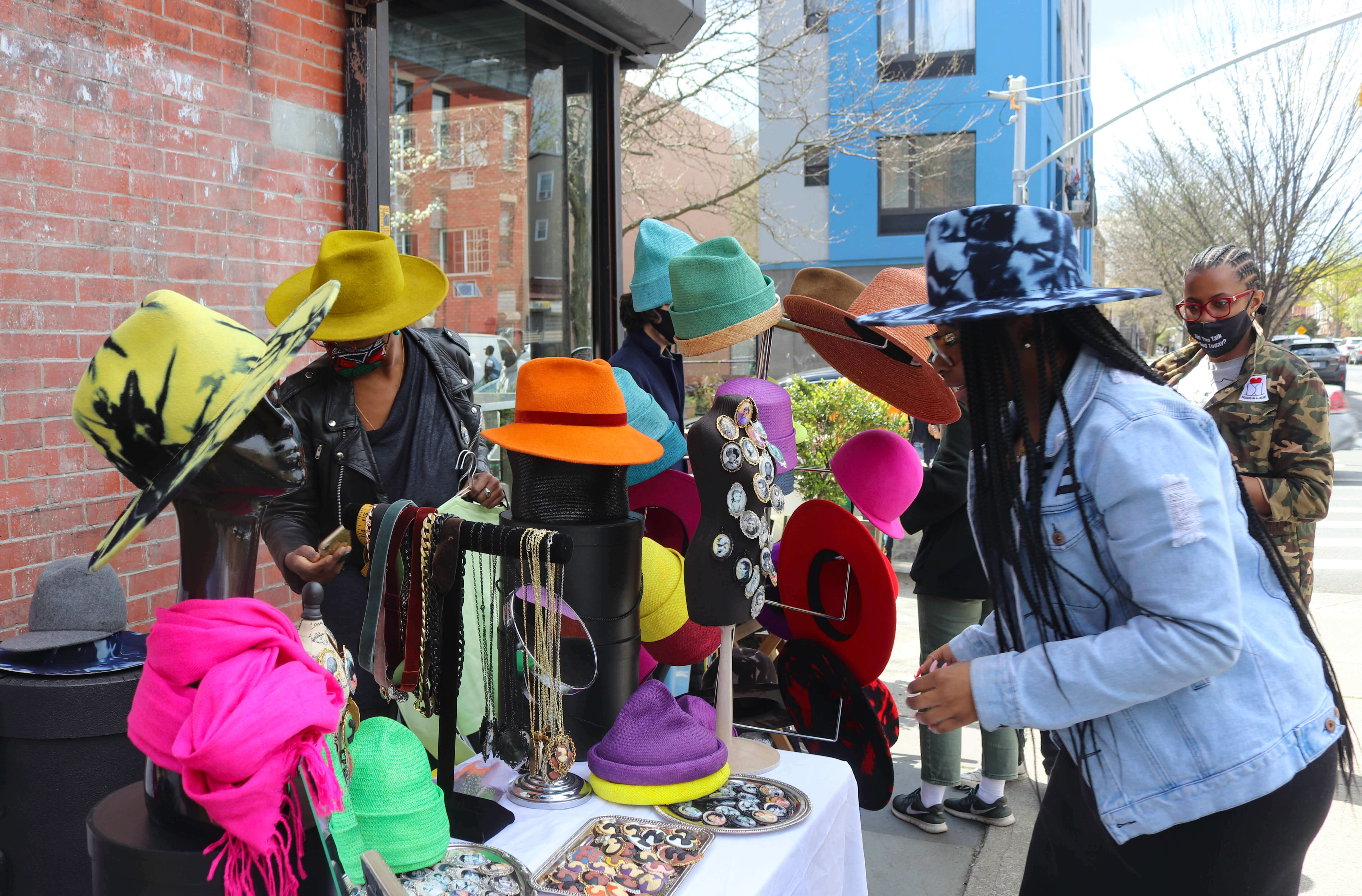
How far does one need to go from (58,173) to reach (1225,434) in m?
3.90

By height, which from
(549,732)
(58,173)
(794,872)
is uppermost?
(58,173)

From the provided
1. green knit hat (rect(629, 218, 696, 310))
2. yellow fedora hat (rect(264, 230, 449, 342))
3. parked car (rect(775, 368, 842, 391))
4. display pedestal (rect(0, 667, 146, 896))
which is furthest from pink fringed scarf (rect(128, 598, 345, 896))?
parked car (rect(775, 368, 842, 391))

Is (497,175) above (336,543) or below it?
above

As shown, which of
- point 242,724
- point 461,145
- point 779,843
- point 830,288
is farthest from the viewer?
point 461,145

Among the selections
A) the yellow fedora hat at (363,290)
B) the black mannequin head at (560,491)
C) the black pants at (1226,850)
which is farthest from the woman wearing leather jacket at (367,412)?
the black pants at (1226,850)

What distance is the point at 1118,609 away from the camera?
1.49m

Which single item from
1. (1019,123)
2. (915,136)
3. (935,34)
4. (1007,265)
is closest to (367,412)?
(1007,265)

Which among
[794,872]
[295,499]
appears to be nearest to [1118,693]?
[794,872]

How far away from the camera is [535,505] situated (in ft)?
6.54

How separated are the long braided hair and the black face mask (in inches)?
63.7

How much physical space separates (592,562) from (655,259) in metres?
1.31

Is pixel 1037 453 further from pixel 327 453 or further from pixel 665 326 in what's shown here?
pixel 327 453

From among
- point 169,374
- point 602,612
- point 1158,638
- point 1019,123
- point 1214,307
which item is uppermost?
point 1019,123

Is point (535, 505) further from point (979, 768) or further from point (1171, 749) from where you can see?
point (979, 768)
